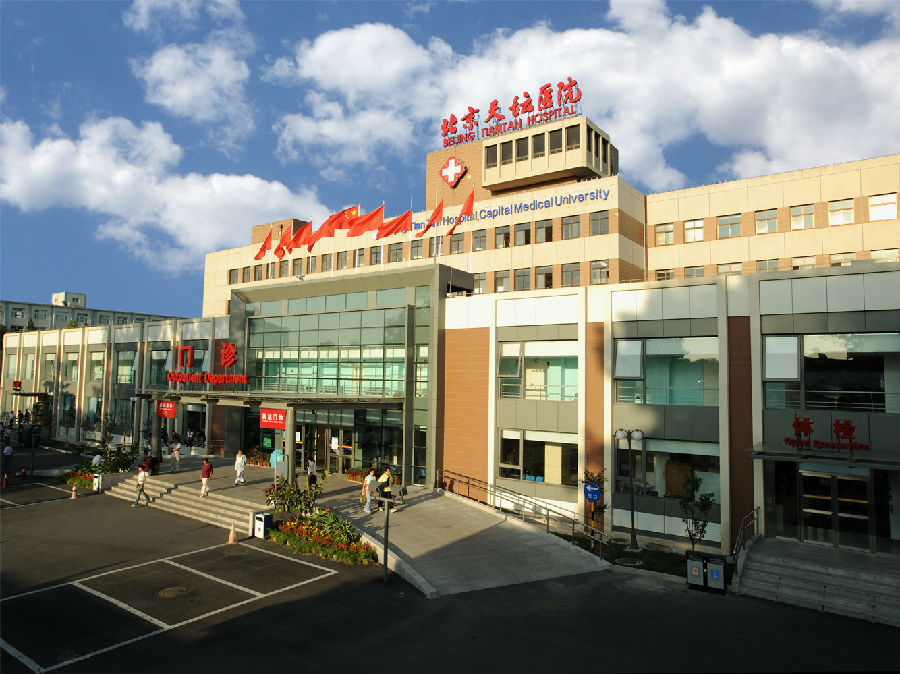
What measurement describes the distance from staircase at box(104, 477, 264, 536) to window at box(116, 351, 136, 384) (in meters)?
21.1

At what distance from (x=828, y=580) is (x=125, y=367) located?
5290cm

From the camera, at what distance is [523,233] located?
46188 mm

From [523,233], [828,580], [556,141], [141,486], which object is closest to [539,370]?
[828,580]

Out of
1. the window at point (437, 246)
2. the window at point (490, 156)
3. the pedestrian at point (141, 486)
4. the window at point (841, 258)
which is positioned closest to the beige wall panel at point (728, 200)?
the window at point (841, 258)

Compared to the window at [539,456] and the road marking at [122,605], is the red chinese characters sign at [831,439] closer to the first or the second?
the window at [539,456]

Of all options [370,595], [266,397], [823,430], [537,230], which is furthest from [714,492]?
[537,230]

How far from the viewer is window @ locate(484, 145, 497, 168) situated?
5084 cm

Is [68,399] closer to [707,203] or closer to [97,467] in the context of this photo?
[97,467]

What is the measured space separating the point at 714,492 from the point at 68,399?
194 feet

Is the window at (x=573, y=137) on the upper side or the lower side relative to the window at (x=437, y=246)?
upper

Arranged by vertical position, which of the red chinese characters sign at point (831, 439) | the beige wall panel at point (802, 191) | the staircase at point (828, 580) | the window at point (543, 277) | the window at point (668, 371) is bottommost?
the staircase at point (828, 580)

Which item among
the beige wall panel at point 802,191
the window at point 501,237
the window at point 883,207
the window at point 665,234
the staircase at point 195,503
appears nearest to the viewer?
the staircase at point 195,503

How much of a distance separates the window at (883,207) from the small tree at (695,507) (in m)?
24.7

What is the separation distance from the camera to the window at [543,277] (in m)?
44.5
